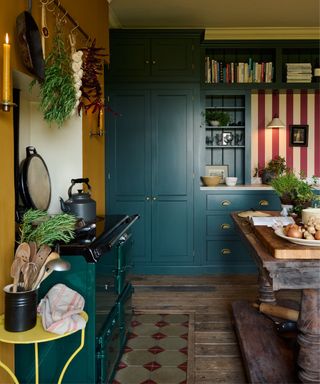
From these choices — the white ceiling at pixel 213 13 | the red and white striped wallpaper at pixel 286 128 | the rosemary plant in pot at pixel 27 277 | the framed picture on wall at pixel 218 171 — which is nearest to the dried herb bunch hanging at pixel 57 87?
the rosemary plant in pot at pixel 27 277

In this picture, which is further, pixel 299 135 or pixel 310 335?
pixel 299 135

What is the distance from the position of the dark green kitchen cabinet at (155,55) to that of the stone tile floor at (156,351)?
2.79m

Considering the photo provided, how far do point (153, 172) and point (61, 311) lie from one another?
11.7ft

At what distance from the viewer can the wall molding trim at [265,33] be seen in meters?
5.60

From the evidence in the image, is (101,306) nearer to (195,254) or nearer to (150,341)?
(150,341)

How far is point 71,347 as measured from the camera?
2180mm

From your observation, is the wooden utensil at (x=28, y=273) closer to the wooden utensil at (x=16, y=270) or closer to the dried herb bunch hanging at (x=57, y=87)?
the wooden utensil at (x=16, y=270)

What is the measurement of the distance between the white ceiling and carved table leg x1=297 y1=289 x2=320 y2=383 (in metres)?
3.60

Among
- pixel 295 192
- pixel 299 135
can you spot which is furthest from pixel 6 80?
pixel 299 135

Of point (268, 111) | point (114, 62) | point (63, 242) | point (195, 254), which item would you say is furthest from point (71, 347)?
point (268, 111)

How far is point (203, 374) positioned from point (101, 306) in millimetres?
964

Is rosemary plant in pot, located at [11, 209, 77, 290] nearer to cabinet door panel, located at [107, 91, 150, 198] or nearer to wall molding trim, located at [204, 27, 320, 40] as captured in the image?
cabinet door panel, located at [107, 91, 150, 198]

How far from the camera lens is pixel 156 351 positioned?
318 centimetres

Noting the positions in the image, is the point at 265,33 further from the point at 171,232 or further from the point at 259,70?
the point at 171,232
